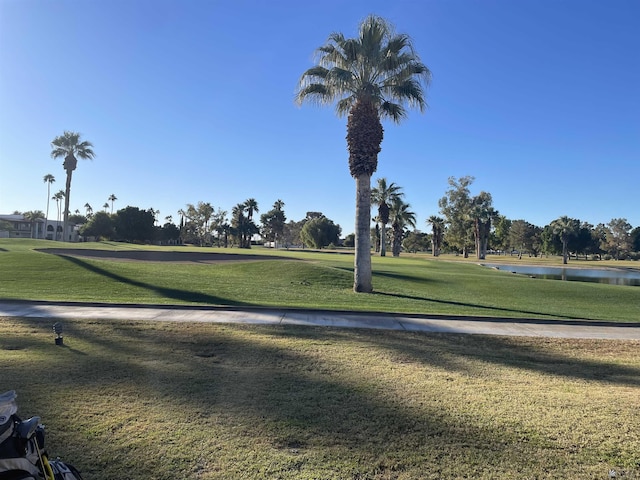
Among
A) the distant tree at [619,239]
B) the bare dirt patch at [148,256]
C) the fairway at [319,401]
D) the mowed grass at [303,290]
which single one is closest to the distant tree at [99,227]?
the bare dirt patch at [148,256]

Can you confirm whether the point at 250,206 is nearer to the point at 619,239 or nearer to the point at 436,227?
the point at 436,227

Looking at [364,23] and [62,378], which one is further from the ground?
[364,23]

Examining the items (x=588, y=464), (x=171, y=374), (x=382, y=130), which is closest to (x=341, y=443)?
(x=588, y=464)

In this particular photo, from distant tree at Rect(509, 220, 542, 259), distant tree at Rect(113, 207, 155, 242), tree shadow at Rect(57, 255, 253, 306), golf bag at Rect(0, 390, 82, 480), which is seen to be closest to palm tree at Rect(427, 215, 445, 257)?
distant tree at Rect(509, 220, 542, 259)

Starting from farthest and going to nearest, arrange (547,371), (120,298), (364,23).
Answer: (364,23), (120,298), (547,371)

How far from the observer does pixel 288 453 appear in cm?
350

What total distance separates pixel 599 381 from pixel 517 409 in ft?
8.05

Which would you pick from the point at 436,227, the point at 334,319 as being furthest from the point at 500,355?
the point at 436,227

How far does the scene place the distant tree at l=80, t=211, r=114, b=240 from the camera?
7500 centimetres

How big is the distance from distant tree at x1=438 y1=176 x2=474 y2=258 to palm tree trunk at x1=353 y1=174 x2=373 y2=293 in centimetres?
6063

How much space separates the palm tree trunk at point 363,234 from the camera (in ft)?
56.5

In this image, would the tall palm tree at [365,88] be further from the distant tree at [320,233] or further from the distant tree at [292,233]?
the distant tree at [292,233]

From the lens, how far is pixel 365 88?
56.2 feet

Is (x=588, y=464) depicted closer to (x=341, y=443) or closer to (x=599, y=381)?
(x=341, y=443)
